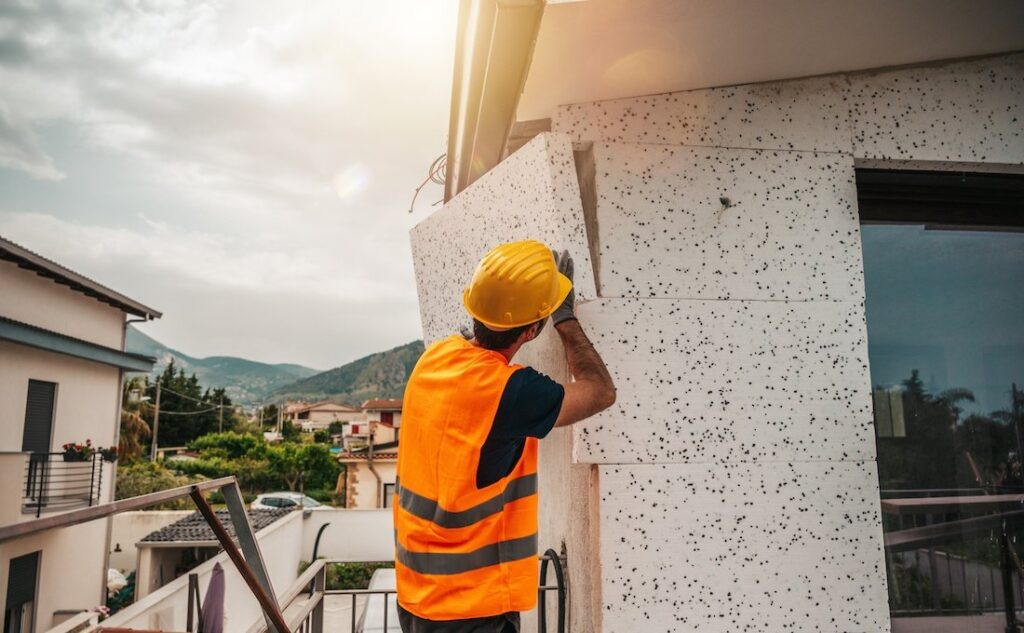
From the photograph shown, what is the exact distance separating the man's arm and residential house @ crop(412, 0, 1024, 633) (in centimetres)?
25

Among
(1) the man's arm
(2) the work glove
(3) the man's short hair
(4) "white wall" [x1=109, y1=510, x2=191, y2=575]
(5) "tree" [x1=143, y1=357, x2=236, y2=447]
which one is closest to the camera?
(1) the man's arm

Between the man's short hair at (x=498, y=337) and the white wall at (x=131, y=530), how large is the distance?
94.2 ft

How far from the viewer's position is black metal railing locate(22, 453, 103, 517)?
14977mm

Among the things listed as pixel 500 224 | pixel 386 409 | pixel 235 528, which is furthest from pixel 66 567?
pixel 386 409

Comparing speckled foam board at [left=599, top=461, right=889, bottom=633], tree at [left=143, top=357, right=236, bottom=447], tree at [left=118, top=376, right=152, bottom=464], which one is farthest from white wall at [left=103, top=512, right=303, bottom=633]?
tree at [left=143, top=357, right=236, bottom=447]

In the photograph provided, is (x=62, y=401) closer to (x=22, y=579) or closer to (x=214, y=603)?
(x=22, y=579)

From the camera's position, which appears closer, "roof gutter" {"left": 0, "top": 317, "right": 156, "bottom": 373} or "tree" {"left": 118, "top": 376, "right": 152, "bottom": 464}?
"roof gutter" {"left": 0, "top": 317, "right": 156, "bottom": 373}

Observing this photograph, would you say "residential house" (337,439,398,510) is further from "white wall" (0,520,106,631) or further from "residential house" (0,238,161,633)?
"white wall" (0,520,106,631)

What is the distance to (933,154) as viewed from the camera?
2.50 m

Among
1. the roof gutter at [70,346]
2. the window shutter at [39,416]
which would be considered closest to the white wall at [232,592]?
the window shutter at [39,416]

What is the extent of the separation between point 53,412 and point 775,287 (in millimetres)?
18770

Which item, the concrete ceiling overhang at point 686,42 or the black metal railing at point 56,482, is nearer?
the concrete ceiling overhang at point 686,42

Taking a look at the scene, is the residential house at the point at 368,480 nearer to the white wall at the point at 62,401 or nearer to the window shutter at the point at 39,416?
the white wall at the point at 62,401

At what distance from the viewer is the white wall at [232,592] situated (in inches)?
434
